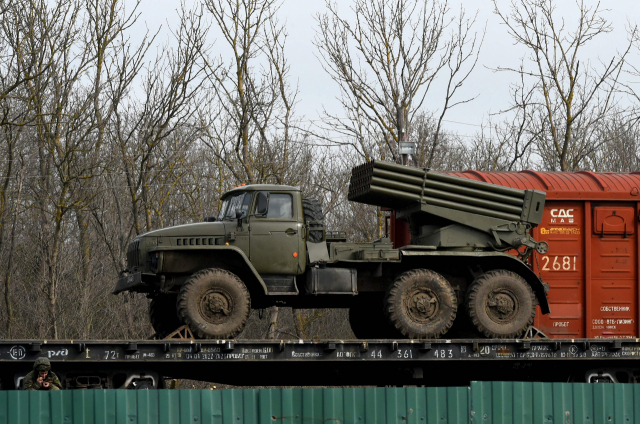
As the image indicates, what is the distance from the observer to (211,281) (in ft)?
36.3

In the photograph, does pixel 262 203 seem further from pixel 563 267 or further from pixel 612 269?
pixel 612 269

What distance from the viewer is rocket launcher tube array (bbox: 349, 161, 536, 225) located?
11867 mm

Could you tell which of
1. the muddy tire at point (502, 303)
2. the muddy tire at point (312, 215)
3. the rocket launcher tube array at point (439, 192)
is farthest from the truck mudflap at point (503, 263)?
the muddy tire at point (312, 215)

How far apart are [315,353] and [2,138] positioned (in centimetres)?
1751

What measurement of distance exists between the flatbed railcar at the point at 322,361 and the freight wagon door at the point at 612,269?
1028 mm

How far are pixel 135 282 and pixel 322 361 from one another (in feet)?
9.37

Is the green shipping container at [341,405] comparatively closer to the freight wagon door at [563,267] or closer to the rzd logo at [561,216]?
the freight wagon door at [563,267]

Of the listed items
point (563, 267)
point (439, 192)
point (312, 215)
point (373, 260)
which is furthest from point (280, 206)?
point (563, 267)

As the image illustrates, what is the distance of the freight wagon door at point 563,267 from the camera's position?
41.1ft

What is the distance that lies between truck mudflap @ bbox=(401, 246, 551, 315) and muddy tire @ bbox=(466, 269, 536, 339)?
23 cm

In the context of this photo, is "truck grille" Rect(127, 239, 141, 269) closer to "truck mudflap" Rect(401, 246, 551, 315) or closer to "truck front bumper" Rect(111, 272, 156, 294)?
"truck front bumper" Rect(111, 272, 156, 294)

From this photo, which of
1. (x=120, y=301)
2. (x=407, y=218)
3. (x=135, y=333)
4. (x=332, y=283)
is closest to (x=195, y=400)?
(x=332, y=283)

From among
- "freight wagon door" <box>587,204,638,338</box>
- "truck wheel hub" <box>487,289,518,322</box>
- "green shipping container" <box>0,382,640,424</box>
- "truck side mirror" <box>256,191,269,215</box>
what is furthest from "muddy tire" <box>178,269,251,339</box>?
"freight wagon door" <box>587,204,638,338</box>

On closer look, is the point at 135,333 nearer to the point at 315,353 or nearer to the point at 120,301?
the point at 120,301
